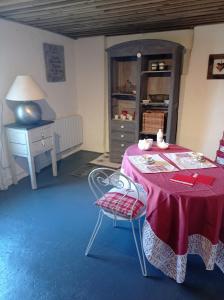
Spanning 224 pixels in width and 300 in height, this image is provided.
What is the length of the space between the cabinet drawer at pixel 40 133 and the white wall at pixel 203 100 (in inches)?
82.8

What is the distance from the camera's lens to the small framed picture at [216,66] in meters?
3.17

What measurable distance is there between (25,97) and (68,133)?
56.4 inches

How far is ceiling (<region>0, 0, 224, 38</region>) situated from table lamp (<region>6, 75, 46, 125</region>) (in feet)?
2.49

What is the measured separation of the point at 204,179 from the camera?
66.1 inches

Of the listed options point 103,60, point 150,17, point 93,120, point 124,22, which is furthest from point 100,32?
point 93,120

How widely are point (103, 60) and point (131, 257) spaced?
326 centimetres

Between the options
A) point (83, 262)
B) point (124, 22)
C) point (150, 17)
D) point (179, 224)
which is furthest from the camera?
point (124, 22)

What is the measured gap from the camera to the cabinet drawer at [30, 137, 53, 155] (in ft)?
9.43

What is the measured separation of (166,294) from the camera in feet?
5.06

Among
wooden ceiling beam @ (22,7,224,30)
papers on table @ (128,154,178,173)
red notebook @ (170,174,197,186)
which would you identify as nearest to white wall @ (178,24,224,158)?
wooden ceiling beam @ (22,7,224,30)

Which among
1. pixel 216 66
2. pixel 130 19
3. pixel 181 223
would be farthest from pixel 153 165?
pixel 216 66

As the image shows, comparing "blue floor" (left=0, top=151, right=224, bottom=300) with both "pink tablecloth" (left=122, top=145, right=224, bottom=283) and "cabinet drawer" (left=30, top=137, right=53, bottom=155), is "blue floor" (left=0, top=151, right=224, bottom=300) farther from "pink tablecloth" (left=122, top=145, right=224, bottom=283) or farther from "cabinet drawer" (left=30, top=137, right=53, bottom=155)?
"cabinet drawer" (left=30, top=137, right=53, bottom=155)

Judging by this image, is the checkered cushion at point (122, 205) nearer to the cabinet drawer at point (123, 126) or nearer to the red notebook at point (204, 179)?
the red notebook at point (204, 179)

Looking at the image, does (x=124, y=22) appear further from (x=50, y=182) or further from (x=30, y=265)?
(x=30, y=265)
